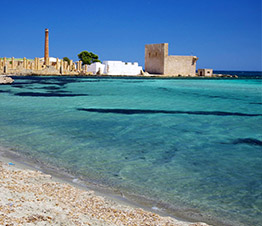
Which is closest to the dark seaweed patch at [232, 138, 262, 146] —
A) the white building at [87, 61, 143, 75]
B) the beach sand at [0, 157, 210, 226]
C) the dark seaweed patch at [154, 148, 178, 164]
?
the dark seaweed patch at [154, 148, 178, 164]

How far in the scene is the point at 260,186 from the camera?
3.85 metres

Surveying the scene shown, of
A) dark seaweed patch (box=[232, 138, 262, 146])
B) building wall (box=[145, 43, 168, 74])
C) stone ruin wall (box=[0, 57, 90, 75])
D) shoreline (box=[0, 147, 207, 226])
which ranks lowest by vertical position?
shoreline (box=[0, 147, 207, 226])

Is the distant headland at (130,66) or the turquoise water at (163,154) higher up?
the distant headland at (130,66)

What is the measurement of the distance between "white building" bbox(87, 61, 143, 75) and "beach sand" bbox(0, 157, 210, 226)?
165 ft

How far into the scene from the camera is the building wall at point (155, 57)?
51.2 meters

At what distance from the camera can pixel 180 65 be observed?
53812mm

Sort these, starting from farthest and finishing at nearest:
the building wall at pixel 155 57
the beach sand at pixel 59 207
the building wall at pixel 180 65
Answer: the building wall at pixel 180 65, the building wall at pixel 155 57, the beach sand at pixel 59 207

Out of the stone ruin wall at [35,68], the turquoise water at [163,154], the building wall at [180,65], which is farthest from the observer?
the building wall at [180,65]

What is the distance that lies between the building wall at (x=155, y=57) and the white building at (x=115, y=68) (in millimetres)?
2139

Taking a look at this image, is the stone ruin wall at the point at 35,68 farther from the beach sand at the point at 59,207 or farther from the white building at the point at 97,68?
the beach sand at the point at 59,207

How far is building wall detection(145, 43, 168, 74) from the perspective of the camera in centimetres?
5119

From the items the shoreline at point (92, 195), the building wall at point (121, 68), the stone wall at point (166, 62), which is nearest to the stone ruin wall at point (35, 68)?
the building wall at point (121, 68)

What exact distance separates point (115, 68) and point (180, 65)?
36.6 feet

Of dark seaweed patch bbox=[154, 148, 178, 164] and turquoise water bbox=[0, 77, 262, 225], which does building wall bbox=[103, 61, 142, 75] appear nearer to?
turquoise water bbox=[0, 77, 262, 225]
